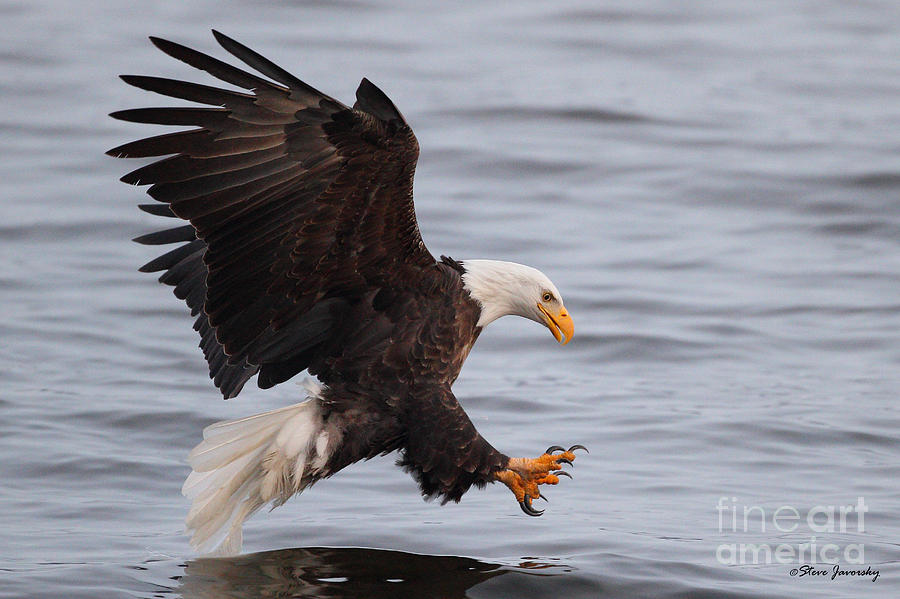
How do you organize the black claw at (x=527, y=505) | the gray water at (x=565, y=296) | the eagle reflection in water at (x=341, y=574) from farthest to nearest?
1. the gray water at (x=565, y=296)
2. the black claw at (x=527, y=505)
3. the eagle reflection in water at (x=341, y=574)

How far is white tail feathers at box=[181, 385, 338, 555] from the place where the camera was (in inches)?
199

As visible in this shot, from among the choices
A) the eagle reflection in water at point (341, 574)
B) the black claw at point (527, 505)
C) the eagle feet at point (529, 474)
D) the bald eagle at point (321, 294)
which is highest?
the bald eagle at point (321, 294)

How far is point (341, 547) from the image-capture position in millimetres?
5340

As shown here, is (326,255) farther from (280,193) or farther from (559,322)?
(559,322)

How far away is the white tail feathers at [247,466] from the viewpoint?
5.07 metres

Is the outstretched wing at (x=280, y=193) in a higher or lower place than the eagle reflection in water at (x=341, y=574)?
higher

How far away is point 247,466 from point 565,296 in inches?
169

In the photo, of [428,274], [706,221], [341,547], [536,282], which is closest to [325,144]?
[428,274]

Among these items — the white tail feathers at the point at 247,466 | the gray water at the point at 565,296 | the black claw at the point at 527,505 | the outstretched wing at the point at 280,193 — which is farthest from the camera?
the gray water at the point at 565,296

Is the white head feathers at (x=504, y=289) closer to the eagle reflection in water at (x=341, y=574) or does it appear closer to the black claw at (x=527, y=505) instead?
the black claw at (x=527, y=505)

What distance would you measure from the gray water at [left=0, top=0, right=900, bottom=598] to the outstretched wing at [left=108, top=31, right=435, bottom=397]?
3.08 ft

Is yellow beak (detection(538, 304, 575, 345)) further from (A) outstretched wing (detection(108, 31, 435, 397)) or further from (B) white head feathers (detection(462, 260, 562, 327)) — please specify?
(A) outstretched wing (detection(108, 31, 435, 397))

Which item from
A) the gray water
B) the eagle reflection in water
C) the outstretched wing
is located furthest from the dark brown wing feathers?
the gray water

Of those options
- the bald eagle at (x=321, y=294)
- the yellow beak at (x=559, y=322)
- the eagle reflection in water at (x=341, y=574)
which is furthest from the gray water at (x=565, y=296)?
the yellow beak at (x=559, y=322)
